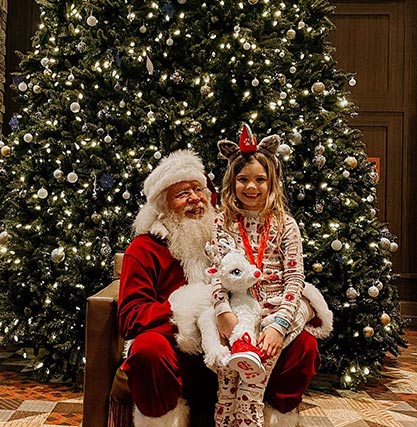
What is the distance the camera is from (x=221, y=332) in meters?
2.07

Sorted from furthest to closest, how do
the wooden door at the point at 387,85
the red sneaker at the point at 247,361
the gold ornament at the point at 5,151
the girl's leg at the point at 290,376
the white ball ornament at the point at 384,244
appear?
the wooden door at the point at 387,85
the gold ornament at the point at 5,151
the white ball ornament at the point at 384,244
the girl's leg at the point at 290,376
the red sneaker at the point at 247,361

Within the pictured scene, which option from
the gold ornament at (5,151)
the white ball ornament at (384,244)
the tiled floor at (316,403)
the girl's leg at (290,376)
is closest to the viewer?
the girl's leg at (290,376)

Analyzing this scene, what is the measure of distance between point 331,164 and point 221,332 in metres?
1.94

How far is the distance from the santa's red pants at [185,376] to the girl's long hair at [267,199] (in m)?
0.52

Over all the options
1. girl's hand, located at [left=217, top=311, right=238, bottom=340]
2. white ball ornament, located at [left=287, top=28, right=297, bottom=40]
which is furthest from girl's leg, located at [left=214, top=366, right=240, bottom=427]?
white ball ornament, located at [left=287, top=28, right=297, bottom=40]

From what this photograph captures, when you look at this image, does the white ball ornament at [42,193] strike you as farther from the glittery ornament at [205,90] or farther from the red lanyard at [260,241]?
the red lanyard at [260,241]

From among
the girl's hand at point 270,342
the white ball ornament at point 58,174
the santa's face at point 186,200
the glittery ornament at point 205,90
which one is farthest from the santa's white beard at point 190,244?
the glittery ornament at point 205,90

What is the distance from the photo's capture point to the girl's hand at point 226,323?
2053 mm

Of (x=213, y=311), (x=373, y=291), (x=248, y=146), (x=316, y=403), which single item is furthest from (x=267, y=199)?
(x=316, y=403)

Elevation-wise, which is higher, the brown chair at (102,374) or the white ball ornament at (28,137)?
the white ball ornament at (28,137)

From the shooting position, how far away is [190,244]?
241cm

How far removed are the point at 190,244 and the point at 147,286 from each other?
26cm

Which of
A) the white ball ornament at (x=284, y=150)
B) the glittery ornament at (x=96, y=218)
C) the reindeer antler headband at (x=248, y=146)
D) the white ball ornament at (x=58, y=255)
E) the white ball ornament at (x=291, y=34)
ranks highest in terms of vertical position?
the white ball ornament at (x=291, y=34)

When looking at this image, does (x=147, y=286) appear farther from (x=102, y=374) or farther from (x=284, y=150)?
(x=284, y=150)
